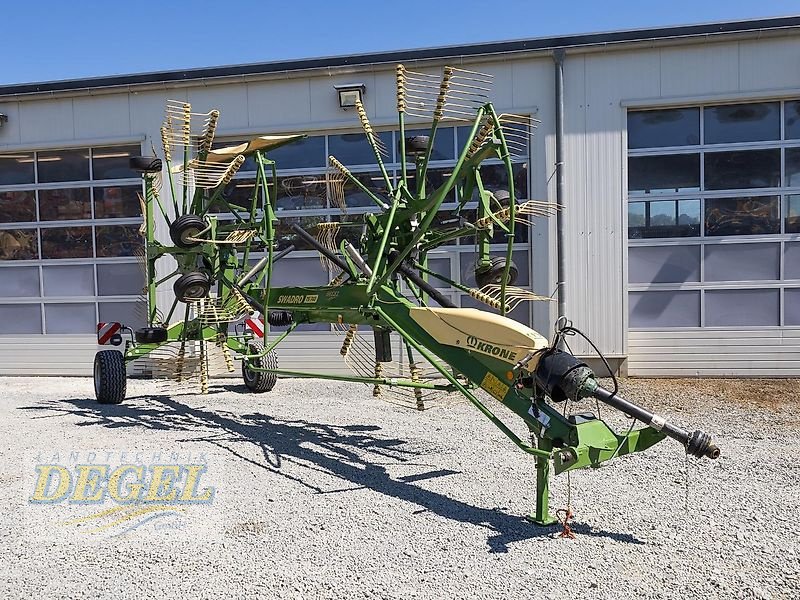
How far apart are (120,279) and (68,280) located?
873mm

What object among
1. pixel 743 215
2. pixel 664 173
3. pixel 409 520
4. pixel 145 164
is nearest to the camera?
pixel 409 520

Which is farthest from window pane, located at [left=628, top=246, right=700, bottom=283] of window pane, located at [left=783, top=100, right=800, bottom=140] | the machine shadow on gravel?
the machine shadow on gravel

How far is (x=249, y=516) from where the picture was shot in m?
4.36

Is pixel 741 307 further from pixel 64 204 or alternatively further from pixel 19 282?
pixel 19 282

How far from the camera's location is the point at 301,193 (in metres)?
10.3

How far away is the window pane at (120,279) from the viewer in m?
10.6

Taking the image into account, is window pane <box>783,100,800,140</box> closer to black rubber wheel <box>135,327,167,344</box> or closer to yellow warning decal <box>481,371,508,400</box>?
yellow warning decal <box>481,371,508,400</box>

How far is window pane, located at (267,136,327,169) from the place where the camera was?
33.4ft

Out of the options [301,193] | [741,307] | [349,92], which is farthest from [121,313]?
[741,307]

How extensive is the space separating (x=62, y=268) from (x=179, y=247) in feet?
16.5

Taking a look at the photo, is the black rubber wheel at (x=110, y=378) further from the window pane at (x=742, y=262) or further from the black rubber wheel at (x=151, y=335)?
the window pane at (x=742, y=262)

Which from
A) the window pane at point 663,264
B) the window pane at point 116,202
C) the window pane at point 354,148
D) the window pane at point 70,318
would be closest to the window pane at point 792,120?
the window pane at point 663,264

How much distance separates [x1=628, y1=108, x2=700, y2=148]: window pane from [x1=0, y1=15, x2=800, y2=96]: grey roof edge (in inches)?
35.8

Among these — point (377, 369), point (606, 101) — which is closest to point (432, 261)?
point (606, 101)
